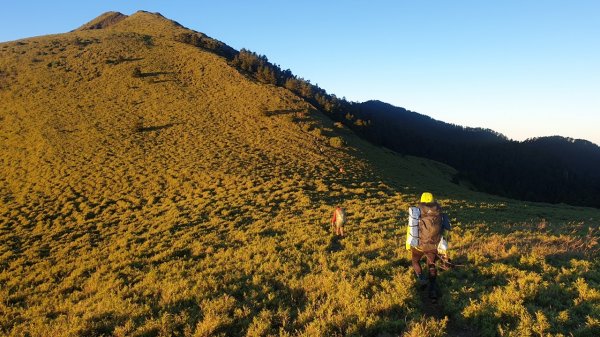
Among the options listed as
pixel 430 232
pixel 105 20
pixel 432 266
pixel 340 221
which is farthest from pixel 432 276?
pixel 105 20

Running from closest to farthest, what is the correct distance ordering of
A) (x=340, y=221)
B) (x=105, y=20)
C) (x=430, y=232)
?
1. (x=430, y=232)
2. (x=340, y=221)
3. (x=105, y=20)

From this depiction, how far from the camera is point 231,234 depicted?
16500mm

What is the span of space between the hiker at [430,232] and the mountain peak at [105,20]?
420ft

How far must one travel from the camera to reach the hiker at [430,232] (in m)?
8.32

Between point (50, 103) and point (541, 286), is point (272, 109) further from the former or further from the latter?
point (541, 286)

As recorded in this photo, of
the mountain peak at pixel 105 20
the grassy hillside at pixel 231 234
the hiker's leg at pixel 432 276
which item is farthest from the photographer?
the mountain peak at pixel 105 20

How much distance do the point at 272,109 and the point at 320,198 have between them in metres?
28.0

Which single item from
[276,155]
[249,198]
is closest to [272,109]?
[276,155]

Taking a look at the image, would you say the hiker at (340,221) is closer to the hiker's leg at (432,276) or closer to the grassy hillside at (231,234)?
the grassy hillside at (231,234)

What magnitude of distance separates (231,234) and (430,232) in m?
10.2

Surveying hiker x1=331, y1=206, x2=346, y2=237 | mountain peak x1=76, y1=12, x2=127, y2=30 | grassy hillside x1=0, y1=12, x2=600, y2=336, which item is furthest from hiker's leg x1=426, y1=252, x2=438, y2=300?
mountain peak x1=76, y1=12, x2=127, y2=30

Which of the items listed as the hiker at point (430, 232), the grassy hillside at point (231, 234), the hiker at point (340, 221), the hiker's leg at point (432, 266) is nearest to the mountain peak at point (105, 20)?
the grassy hillside at point (231, 234)

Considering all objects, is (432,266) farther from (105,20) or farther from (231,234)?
(105,20)

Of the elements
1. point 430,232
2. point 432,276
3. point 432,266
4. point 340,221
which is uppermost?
point 430,232
